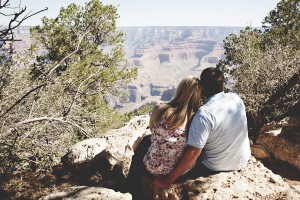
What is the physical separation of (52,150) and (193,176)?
278cm

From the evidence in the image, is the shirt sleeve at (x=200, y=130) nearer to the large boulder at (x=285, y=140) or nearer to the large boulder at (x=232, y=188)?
the large boulder at (x=232, y=188)

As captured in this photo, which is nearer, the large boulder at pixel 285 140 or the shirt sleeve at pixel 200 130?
the shirt sleeve at pixel 200 130

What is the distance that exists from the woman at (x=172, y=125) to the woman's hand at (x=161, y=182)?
10cm

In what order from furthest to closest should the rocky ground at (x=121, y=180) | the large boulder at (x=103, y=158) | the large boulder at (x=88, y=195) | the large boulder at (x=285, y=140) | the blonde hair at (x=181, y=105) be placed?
A: the large boulder at (x=285, y=140) < the large boulder at (x=103, y=158) < the large boulder at (x=88, y=195) < the rocky ground at (x=121, y=180) < the blonde hair at (x=181, y=105)

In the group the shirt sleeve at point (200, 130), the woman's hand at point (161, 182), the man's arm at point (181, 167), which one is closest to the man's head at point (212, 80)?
the shirt sleeve at point (200, 130)

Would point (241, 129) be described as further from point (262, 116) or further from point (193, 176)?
point (262, 116)

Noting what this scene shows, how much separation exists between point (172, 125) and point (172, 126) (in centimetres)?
2

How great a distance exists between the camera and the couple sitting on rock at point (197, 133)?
3.32m

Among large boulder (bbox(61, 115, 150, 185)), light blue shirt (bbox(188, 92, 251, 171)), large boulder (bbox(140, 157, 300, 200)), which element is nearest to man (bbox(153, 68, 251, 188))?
light blue shirt (bbox(188, 92, 251, 171))

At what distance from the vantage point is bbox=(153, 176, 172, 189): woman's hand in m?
3.56

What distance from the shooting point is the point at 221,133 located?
11.2 ft

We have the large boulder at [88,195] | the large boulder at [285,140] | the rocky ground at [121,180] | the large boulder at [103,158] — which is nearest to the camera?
the rocky ground at [121,180]

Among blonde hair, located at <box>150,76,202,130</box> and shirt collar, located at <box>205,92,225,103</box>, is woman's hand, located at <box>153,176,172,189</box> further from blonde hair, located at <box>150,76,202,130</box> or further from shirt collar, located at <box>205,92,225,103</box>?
shirt collar, located at <box>205,92,225,103</box>

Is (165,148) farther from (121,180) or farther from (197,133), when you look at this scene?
(121,180)
